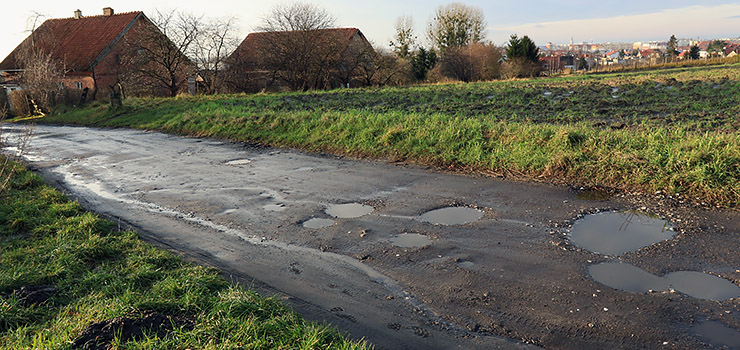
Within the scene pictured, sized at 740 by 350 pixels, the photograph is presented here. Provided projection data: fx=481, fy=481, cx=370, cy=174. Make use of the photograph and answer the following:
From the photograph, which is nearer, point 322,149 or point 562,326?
point 562,326

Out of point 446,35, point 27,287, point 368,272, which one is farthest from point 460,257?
point 446,35

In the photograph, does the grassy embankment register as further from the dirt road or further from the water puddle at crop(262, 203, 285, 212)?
the water puddle at crop(262, 203, 285, 212)

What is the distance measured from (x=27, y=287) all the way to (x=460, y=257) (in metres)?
4.28

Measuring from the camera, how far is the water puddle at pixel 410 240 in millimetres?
5789

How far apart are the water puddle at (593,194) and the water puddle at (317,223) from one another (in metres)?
3.82

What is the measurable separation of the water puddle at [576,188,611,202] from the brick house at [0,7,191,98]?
34.1 metres

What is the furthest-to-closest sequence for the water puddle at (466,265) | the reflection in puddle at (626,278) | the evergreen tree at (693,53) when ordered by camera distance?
the evergreen tree at (693,53)
the water puddle at (466,265)
the reflection in puddle at (626,278)

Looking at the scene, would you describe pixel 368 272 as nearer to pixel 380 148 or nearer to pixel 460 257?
pixel 460 257

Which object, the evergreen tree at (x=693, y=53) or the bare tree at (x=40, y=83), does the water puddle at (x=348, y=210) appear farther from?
the evergreen tree at (x=693, y=53)

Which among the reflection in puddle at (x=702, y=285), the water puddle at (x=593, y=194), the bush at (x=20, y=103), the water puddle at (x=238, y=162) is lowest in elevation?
the reflection in puddle at (x=702, y=285)

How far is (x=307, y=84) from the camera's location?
3900 cm

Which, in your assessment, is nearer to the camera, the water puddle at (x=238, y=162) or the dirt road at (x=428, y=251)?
the dirt road at (x=428, y=251)

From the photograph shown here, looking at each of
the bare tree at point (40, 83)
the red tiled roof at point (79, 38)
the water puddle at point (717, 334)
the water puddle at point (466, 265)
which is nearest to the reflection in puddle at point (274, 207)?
the water puddle at point (466, 265)

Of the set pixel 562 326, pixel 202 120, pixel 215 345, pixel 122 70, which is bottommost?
pixel 562 326
